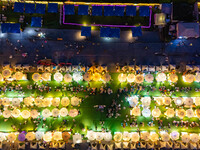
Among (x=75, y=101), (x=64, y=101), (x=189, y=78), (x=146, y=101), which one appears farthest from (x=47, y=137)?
(x=189, y=78)

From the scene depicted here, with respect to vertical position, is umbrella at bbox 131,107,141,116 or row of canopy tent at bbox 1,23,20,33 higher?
row of canopy tent at bbox 1,23,20,33

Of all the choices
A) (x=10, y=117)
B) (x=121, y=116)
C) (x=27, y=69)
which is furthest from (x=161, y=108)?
(x=10, y=117)

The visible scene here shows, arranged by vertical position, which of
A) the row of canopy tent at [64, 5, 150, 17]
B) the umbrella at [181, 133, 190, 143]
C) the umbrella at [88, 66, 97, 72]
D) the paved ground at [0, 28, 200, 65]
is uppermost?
the row of canopy tent at [64, 5, 150, 17]

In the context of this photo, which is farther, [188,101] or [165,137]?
[188,101]

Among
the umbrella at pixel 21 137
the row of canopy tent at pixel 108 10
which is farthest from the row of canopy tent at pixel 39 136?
the row of canopy tent at pixel 108 10

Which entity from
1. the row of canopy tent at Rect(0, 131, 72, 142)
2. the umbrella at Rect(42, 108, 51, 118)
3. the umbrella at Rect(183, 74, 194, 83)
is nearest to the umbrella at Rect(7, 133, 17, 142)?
the row of canopy tent at Rect(0, 131, 72, 142)

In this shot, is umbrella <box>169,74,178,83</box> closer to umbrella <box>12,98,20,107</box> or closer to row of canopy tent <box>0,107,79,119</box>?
row of canopy tent <box>0,107,79,119</box>

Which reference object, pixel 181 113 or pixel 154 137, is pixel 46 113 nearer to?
pixel 154 137
